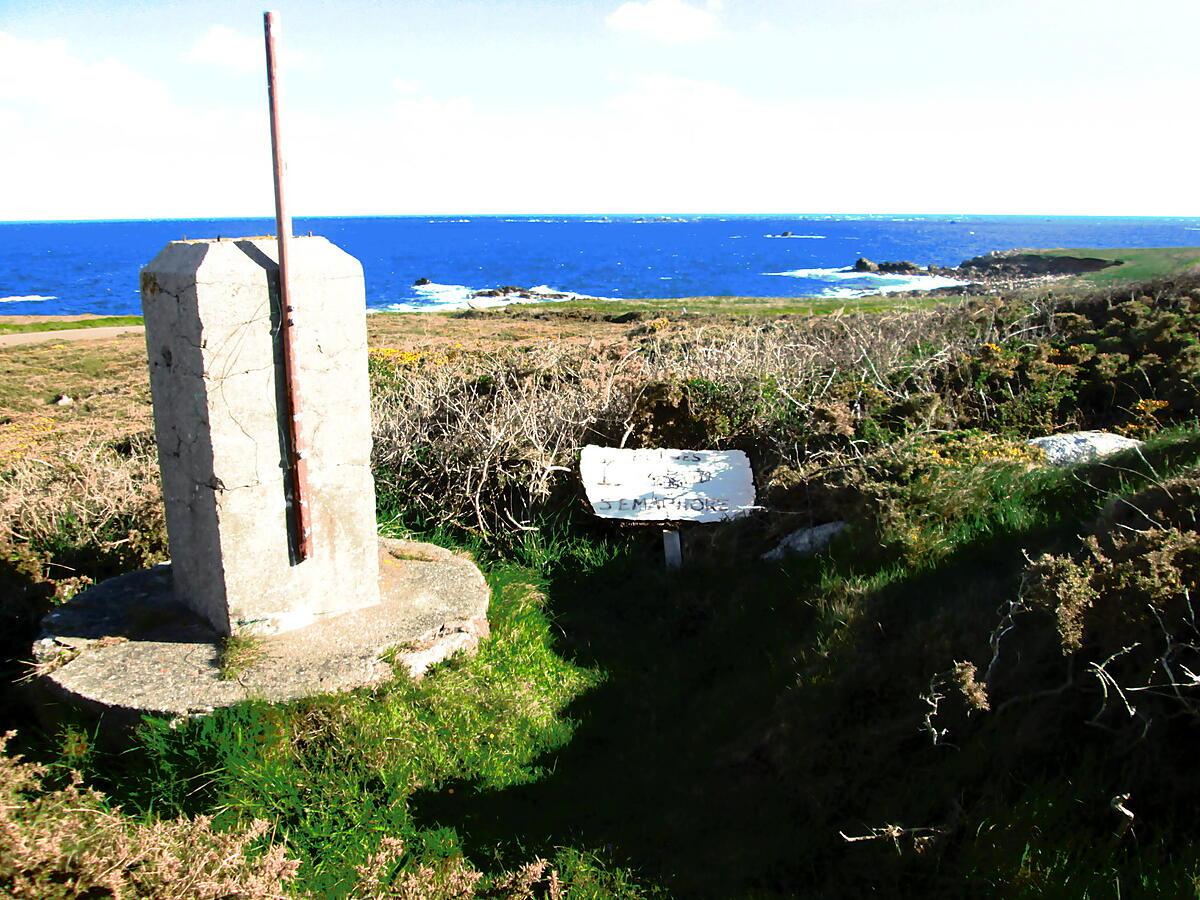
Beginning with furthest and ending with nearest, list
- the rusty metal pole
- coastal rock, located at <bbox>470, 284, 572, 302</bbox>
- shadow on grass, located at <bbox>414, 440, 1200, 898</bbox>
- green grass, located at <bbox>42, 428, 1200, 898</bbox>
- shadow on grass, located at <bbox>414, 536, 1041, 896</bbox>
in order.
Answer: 1. coastal rock, located at <bbox>470, 284, 572, 302</bbox>
2. the rusty metal pole
3. shadow on grass, located at <bbox>414, 536, 1041, 896</bbox>
4. shadow on grass, located at <bbox>414, 440, 1200, 898</bbox>
5. green grass, located at <bbox>42, 428, 1200, 898</bbox>

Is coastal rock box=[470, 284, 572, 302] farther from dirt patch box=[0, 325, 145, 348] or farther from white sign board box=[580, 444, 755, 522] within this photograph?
white sign board box=[580, 444, 755, 522]

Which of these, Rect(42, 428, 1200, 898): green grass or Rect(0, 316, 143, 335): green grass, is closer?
Rect(42, 428, 1200, 898): green grass

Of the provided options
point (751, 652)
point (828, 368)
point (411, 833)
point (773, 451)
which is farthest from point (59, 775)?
point (828, 368)

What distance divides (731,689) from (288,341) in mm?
2963

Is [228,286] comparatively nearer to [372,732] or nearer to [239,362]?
[239,362]

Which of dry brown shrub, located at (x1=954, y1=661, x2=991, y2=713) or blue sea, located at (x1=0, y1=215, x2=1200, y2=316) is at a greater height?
dry brown shrub, located at (x1=954, y1=661, x2=991, y2=713)

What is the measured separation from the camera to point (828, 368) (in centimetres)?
866

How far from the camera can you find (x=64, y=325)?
1455 inches

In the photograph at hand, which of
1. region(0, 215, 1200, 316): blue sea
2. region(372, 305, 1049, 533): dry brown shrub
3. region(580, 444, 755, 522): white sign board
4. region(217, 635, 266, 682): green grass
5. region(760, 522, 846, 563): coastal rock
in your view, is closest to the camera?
region(217, 635, 266, 682): green grass

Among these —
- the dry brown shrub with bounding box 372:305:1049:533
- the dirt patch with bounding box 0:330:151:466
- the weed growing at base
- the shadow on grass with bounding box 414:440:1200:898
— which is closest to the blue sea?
the dirt patch with bounding box 0:330:151:466

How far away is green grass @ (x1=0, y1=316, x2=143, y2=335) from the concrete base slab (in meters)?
36.5

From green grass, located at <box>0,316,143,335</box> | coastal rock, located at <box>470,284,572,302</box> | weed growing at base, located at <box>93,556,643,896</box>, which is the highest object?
weed growing at base, located at <box>93,556,643,896</box>

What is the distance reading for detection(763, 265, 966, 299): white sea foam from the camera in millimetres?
42500

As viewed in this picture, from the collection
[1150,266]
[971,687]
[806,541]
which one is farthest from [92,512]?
[1150,266]
